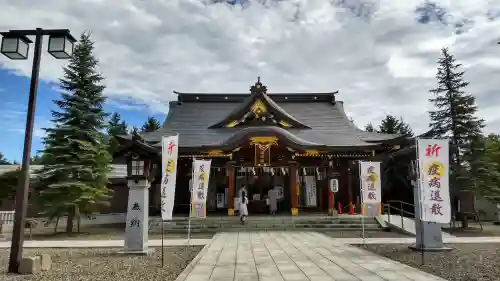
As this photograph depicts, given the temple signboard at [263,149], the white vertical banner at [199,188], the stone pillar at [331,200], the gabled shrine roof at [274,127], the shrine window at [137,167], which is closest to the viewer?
the shrine window at [137,167]

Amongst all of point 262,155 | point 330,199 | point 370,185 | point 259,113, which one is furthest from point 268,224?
point 259,113

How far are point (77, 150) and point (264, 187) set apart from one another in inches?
373

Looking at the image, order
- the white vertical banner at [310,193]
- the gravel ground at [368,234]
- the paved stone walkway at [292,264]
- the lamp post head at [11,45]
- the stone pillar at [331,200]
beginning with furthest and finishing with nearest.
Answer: the white vertical banner at [310,193] < the stone pillar at [331,200] < the gravel ground at [368,234] < the lamp post head at [11,45] < the paved stone walkway at [292,264]

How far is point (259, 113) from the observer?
2039 cm

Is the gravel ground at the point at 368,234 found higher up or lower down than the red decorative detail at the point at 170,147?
lower down

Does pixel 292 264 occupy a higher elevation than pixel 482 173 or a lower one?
lower

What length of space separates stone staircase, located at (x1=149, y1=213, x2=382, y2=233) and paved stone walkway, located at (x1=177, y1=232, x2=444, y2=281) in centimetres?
405

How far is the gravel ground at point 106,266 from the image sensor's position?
21.7ft

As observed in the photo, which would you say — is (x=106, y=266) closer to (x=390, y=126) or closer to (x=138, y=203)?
(x=138, y=203)

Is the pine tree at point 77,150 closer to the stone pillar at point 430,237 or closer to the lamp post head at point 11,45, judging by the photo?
the lamp post head at point 11,45

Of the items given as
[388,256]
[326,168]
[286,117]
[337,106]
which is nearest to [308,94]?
[337,106]

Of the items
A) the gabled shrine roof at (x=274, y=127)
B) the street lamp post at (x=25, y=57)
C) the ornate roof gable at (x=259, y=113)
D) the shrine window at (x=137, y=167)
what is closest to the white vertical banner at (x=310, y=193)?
the gabled shrine roof at (x=274, y=127)

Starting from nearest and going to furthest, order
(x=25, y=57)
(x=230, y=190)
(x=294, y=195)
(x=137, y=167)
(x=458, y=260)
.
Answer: (x=25, y=57), (x=458, y=260), (x=137, y=167), (x=294, y=195), (x=230, y=190)

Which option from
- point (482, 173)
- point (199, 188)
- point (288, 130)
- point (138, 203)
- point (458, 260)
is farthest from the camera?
point (288, 130)
